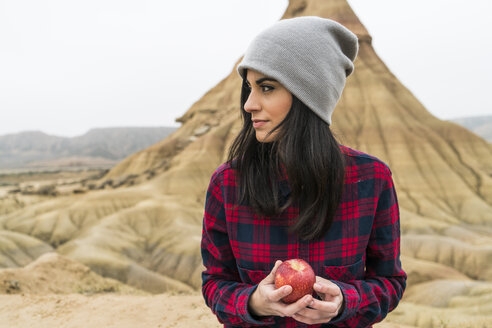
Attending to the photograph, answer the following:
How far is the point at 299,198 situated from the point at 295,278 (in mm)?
354

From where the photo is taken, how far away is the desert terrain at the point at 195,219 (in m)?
10.6

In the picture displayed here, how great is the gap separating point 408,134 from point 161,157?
2248 cm

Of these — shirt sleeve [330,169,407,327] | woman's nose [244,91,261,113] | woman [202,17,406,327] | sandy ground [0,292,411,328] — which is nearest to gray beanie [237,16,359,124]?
woman [202,17,406,327]

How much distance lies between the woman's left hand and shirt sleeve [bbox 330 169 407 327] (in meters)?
0.17

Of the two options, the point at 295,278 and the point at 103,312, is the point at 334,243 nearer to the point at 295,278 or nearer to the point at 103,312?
the point at 295,278

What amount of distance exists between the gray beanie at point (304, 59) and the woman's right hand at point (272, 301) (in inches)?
28.3

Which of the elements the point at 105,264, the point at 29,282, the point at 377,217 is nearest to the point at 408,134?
the point at 105,264

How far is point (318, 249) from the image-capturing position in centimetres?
170

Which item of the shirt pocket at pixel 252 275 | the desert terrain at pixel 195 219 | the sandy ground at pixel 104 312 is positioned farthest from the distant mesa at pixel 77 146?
the shirt pocket at pixel 252 275

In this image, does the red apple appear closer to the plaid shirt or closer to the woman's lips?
the plaid shirt

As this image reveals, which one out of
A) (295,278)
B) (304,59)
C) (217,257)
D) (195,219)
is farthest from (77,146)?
(295,278)

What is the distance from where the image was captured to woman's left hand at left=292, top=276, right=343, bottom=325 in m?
1.43

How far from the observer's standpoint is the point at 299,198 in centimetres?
171

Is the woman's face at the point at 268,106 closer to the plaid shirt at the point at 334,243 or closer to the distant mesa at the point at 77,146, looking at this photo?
the plaid shirt at the point at 334,243
